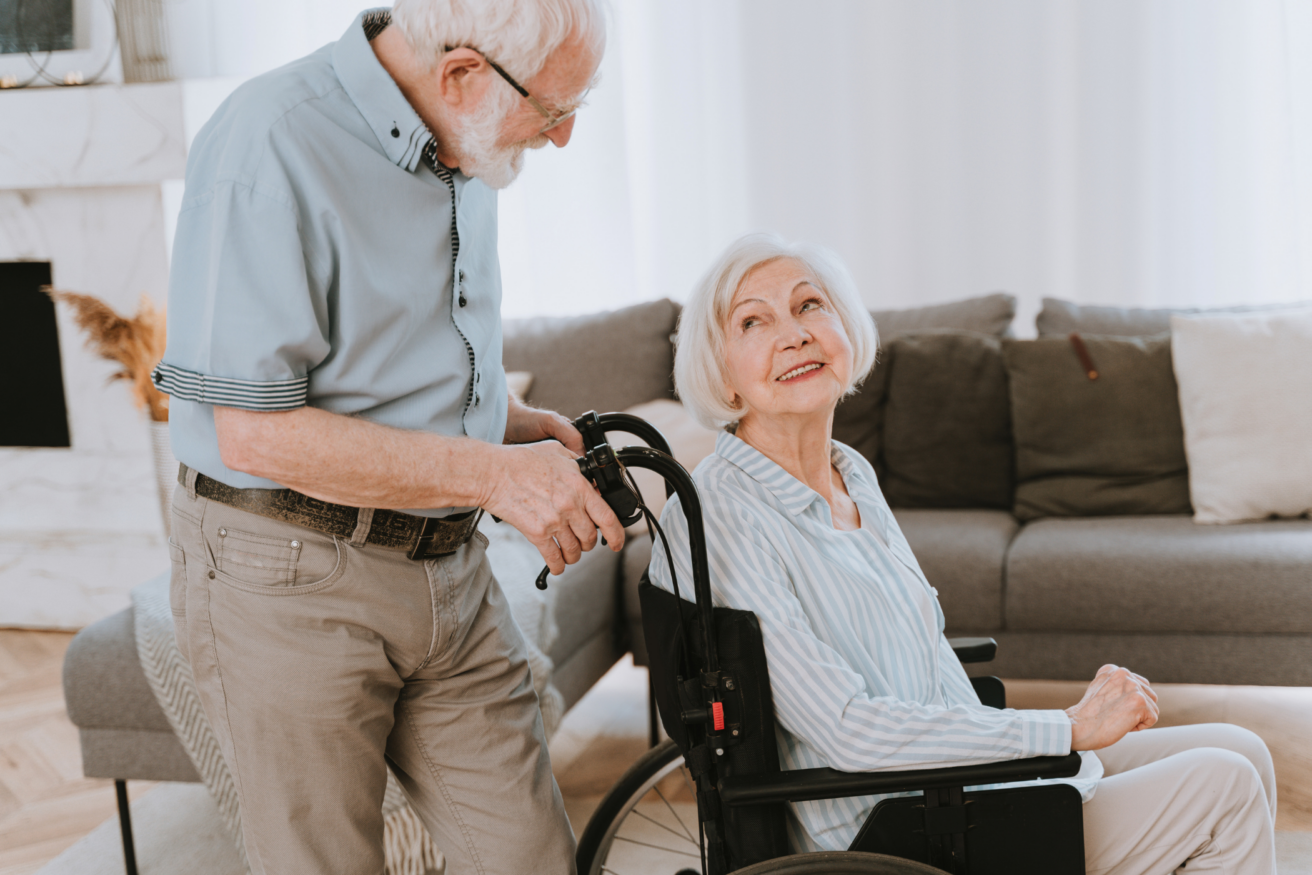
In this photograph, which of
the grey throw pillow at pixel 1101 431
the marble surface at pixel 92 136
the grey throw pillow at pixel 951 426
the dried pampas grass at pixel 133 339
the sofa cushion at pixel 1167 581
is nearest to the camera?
the sofa cushion at pixel 1167 581

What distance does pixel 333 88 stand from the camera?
1.05m

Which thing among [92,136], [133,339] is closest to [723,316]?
[133,339]

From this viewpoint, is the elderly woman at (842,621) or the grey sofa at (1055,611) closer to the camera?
the elderly woman at (842,621)

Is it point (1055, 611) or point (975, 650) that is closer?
point (975, 650)

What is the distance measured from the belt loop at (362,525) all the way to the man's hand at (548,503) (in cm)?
13

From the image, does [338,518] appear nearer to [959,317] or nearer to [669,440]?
[669,440]

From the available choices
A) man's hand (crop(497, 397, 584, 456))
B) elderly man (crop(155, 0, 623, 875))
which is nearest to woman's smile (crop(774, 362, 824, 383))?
man's hand (crop(497, 397, 584, 456))

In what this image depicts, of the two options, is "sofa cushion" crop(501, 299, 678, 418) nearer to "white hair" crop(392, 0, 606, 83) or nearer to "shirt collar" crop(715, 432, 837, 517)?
"shirt collar" crop(715, 432, 837, 517)

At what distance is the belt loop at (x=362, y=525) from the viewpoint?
106 centimetres

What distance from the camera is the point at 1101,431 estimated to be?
255 centimetres

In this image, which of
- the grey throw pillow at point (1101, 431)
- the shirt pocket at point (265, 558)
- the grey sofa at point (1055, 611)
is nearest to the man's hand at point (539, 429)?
the shirt pocket at point (265, 558)

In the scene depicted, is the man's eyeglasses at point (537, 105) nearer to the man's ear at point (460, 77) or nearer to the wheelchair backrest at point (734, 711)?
the man's ear at point (460, 77)

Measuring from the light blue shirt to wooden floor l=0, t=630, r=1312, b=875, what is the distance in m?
1.41

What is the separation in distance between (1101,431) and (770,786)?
1807mm
